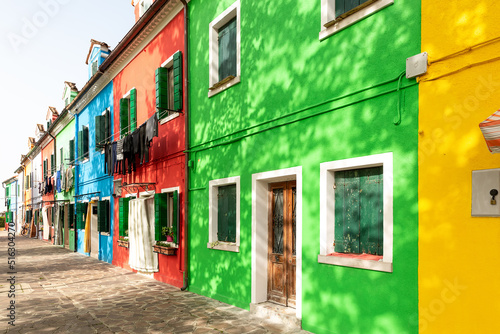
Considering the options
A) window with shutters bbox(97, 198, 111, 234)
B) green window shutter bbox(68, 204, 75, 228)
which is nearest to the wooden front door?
window with shutters bbox(97, 198, 111, 234)

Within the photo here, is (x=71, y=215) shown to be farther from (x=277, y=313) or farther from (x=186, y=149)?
(x=277, y=313)

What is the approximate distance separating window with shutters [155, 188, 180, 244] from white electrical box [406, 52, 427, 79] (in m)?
6.62

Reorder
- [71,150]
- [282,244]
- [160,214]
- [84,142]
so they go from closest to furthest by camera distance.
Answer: [282,244]
[160,214]
[84,142]
[71,150]

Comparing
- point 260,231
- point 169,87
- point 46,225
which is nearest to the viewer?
point 260,231

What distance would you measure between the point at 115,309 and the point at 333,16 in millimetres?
6561

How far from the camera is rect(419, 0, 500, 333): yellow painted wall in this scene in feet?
11.9

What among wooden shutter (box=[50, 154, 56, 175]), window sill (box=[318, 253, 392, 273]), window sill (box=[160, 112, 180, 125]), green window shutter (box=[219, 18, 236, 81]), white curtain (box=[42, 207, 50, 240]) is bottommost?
white curtain (box=[42, 207, 50, 240])

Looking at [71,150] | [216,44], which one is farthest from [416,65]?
[71,150]

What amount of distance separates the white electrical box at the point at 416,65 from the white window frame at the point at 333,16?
781 mm

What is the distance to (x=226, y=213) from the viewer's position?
320 inches

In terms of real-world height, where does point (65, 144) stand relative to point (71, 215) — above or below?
above

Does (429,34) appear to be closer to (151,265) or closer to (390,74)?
(390,74)

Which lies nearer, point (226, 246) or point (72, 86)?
point (226, 246)

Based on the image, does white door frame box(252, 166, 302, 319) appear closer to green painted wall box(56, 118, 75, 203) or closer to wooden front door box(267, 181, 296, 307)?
wooden front door box(267, 181, 296, 307)
